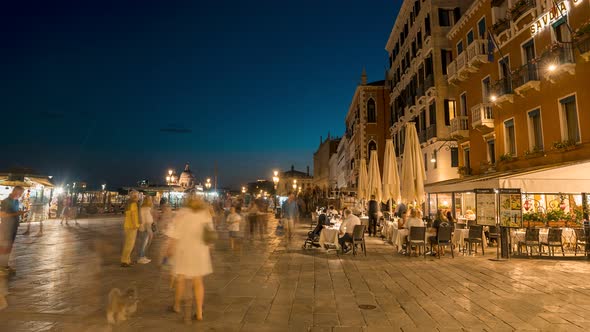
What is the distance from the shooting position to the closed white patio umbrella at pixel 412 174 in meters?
11.8

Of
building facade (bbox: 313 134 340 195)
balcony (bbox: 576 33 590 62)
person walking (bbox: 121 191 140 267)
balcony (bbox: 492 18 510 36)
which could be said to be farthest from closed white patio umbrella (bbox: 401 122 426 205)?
building facade (bbox: 313 134 340 195)

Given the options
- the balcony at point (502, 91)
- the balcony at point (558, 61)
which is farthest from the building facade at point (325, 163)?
the balcony at point (558, 61)

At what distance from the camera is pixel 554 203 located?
519 inches

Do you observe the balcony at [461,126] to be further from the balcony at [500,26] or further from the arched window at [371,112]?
the arched window at [371,112]

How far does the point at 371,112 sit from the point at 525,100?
71.2ft

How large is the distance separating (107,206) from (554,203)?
124 ft

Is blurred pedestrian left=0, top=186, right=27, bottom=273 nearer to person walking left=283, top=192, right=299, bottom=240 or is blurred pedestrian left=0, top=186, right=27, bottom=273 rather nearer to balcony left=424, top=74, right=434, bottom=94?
person walking left=283, top=192, right=299, bottom=240

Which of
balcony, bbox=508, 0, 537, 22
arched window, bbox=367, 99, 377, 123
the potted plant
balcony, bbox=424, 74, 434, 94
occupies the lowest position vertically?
the potted plant

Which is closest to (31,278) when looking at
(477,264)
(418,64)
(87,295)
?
(87,295)

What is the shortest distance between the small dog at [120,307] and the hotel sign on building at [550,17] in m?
14.4

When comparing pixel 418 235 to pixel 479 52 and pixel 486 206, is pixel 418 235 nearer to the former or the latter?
pixel 486 206

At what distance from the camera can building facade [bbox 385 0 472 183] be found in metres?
21.1

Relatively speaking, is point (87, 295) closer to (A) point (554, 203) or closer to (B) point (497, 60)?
(A) point (554, 203)

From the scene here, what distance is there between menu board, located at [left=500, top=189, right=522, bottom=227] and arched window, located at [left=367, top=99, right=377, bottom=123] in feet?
85.0
